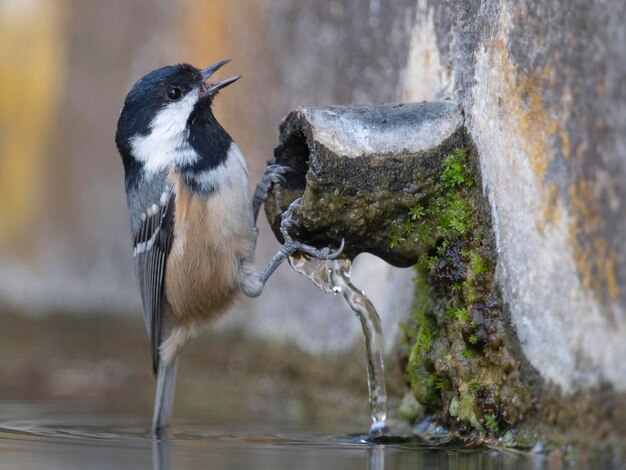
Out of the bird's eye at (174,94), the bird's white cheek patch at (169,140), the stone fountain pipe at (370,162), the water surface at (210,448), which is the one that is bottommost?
the water surface at (210,448)

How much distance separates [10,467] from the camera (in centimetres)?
291

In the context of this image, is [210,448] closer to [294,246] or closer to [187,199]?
[294,246]

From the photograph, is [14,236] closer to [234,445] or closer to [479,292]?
[234,445]

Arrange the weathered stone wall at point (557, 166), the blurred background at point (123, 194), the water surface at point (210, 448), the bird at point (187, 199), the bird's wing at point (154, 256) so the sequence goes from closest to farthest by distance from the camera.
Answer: the weathered stone wall at point (557, 166) < the water surface at point (210, 448) < the bird at point (187, 199) < the bird's wing at point (154, 256) < the blurred background at point (123, 194)

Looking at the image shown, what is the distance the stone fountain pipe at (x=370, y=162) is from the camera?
11.4ft

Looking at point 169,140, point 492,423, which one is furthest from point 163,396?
point 492,423

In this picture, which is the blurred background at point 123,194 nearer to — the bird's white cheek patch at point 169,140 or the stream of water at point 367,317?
the stream of water at point 367,317

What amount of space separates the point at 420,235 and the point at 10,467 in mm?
1646

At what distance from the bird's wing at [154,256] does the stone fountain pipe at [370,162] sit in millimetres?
690

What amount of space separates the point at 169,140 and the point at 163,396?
3.68ft

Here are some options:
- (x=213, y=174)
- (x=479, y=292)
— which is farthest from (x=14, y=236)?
(x=479, y=292)

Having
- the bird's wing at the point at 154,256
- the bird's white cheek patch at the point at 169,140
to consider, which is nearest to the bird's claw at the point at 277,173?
the bird's white cheek patch at the point at 169,140

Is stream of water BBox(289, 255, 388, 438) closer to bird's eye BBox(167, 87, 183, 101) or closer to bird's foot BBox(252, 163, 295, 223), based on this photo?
bird's foot BBox(252, 163, 295, 223)

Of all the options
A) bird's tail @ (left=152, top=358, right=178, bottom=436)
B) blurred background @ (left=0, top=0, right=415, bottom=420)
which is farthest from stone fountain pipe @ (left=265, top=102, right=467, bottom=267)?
bird's tail @ (left=152, top=358, right=178, bottom=436)
